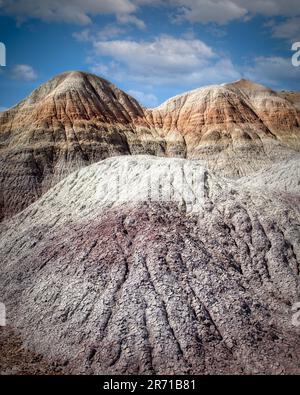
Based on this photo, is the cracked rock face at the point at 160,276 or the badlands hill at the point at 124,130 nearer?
the cracked rock face at the point at 160,276

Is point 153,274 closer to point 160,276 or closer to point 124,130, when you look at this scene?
point 160,276

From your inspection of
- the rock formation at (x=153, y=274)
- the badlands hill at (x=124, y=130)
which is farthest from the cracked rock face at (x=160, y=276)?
the badlands hill at (x=124, y=130)

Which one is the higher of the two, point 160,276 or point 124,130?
point 124,130

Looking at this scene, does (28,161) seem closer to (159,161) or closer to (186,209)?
(159,161)

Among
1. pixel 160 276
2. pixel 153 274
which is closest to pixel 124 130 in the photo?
pixel 153 274

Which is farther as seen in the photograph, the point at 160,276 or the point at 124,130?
the point at 124,130

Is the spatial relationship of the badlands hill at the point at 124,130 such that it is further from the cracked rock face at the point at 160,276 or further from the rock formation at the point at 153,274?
the cracked rock face at the point at 160,276

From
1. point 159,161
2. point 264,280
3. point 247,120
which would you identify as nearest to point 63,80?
point 247,120
